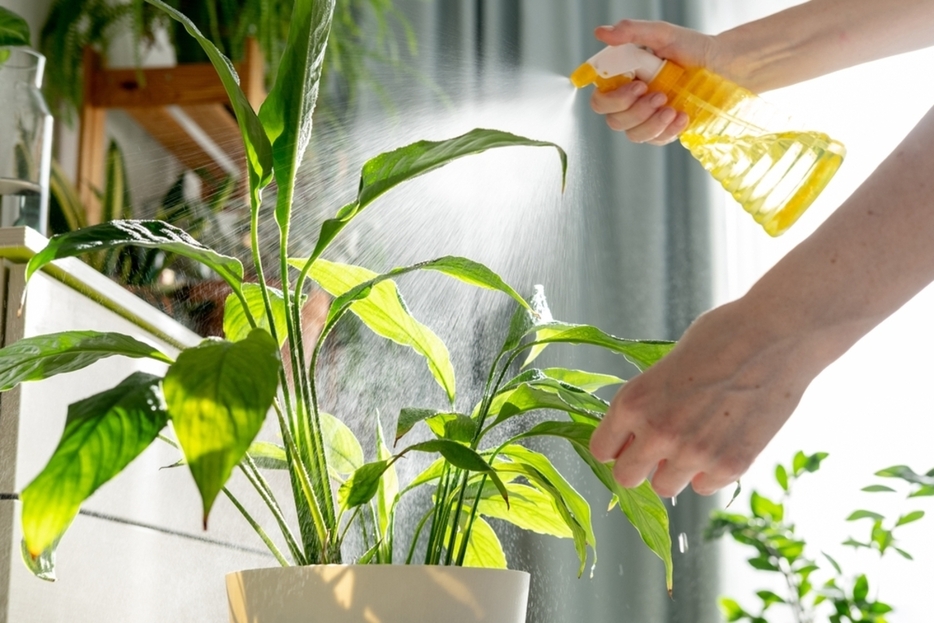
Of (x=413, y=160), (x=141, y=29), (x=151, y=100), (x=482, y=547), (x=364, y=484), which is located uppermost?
(x=141, y=29)

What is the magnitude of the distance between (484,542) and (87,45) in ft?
4.03

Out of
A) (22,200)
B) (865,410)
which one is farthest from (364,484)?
(865,410)

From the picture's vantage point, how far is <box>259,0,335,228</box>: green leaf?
62cm

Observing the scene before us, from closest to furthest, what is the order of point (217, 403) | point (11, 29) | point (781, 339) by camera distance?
point (217, 403) < point (781, 339) < point (11, 29)

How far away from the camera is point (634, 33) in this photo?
878 mm

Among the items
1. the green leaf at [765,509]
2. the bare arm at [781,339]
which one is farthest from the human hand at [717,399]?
the green leaf at [765,509]

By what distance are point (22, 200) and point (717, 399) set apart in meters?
0.79

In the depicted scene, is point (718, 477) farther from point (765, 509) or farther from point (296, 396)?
point (765, 509)

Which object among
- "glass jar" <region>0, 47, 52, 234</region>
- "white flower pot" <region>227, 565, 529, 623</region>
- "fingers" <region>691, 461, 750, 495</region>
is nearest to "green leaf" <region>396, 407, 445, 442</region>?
"white flower pot" <region>227, 565, 529, 623</region>

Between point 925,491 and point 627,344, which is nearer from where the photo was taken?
point 627,344

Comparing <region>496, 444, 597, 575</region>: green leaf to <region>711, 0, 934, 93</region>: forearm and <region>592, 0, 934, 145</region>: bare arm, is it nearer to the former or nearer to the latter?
<region>592, 0, 934, 145</region>: bare arm

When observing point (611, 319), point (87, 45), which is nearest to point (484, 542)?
point (611, 319)

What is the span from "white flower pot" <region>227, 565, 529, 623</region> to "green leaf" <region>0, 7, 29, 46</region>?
0.68m

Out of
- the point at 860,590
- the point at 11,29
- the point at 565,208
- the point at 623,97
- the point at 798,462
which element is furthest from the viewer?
the point at 565,208
